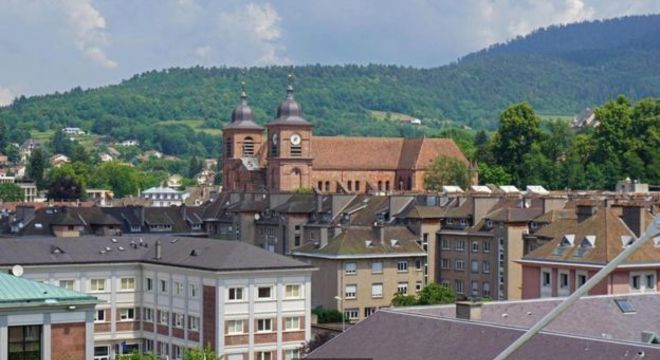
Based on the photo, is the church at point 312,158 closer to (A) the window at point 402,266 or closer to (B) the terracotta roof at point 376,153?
(B) the terracotta roof at point 376,153

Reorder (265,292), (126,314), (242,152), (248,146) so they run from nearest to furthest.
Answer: (265,292) → (126,314) → (242,152) → (248,146)

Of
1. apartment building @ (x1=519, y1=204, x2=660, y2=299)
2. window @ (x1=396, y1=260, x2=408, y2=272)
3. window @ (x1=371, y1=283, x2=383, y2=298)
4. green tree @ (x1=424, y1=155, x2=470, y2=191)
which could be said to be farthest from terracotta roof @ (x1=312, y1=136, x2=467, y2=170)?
apartment building @ (x1=519, y1=204, x2=660, y2=299)

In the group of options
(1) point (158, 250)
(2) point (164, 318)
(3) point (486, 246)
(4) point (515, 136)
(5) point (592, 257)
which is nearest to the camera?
(5) point (592, 257)

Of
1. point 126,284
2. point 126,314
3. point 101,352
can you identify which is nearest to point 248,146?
point 126,284

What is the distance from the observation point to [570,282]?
65.5 meters

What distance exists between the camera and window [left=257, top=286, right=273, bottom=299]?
64.3 m

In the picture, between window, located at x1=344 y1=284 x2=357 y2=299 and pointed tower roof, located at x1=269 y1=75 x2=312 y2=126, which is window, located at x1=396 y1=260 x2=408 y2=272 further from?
pointed tower roof, located at x1=269 y1=75 x2=312 y2=126

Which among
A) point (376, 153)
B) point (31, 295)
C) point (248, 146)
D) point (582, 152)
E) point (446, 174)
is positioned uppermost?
point (248, 146)

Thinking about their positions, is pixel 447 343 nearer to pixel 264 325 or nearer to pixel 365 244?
pixel 264 325

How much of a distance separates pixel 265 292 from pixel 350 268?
17294 mm

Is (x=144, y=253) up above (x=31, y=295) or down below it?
below

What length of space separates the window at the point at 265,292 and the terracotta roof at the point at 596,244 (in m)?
13.0

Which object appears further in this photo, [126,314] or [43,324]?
[126,314]

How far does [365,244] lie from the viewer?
82625mm
